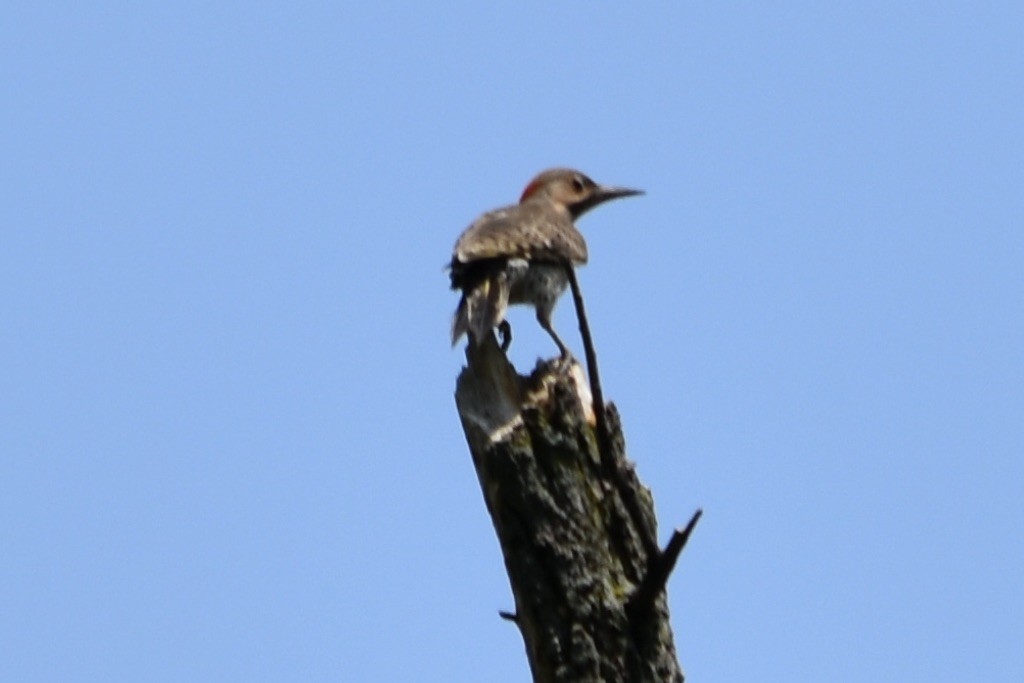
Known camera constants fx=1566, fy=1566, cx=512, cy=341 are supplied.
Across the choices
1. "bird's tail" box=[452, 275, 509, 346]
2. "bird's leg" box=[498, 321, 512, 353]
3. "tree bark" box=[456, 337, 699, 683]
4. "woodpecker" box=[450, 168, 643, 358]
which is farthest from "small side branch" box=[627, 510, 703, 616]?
"bird's leg" box=[498, 321, 512, 353]

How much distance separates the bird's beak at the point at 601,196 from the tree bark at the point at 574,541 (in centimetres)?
516

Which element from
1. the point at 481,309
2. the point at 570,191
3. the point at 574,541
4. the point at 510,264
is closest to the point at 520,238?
the point at 510,264

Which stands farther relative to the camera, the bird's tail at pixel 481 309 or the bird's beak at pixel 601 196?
the bird's beak at pixel 601 196

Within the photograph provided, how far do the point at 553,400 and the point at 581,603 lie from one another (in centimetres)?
85

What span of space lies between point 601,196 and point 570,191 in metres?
0.24

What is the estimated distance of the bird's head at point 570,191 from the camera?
11.1 meters

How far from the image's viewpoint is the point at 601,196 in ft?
36.7

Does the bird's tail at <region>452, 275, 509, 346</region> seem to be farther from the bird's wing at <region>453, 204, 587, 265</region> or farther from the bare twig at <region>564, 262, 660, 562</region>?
the bare twig at <region>564, 262, 660, 562</region>

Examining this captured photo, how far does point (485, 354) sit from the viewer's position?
21.9 ft

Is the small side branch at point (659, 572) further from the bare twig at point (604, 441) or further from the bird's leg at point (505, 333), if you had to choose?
the bird's leg at point (505, 333)

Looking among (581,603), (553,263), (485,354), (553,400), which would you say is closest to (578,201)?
(553,263)

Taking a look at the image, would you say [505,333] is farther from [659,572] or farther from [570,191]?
[659,572]

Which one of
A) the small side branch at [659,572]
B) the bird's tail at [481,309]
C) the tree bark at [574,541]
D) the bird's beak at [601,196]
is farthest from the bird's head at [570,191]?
the small side branch at [659,572]

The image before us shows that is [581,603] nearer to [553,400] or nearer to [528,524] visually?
[528,524]
